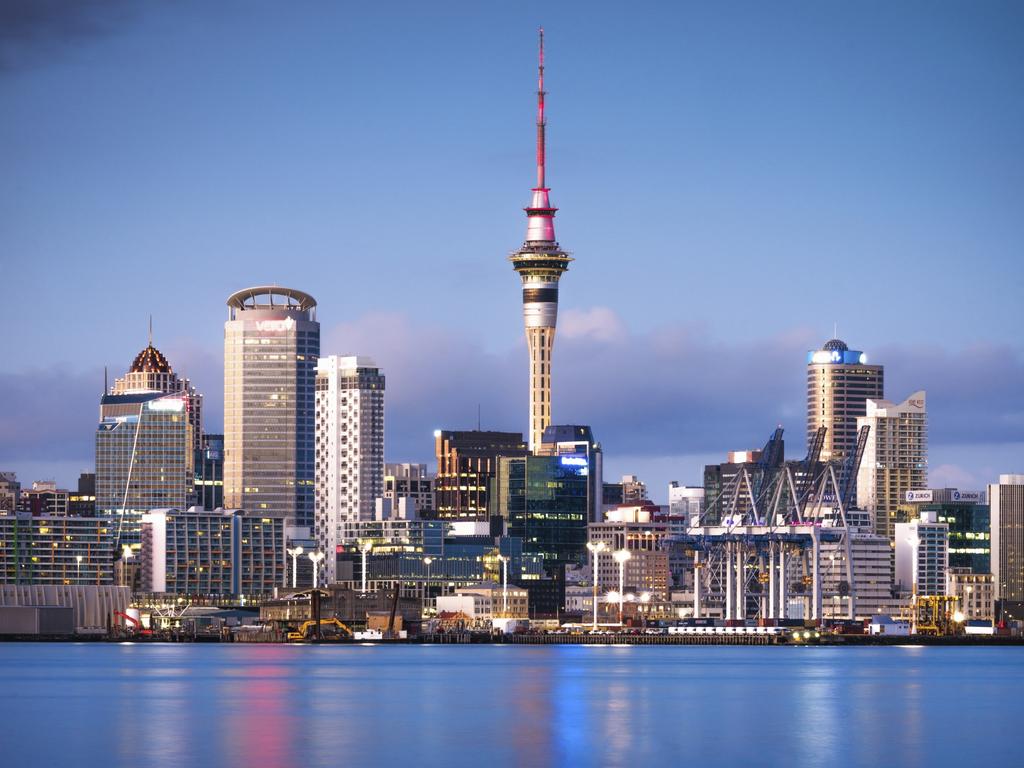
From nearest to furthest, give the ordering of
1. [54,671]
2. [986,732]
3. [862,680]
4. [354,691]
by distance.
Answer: [986,732] < [354,691] < [862,680] < [54,671]

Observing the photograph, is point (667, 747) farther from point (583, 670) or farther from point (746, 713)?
point (583, 670)

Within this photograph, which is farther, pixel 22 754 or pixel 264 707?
pixel 264 707

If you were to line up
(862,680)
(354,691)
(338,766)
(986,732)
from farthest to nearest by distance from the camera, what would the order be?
(862,680)
(354,691)
(986,732)
(338,766)

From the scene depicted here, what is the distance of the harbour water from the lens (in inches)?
4449

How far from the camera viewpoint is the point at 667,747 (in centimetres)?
11788

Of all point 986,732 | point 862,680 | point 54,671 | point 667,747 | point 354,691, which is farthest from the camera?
point 54,671

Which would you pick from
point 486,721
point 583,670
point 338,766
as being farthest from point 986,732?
point 583,670

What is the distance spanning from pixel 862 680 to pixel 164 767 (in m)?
89.6

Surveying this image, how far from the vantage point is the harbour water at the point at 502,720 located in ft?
371

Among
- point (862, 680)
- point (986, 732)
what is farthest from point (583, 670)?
point (986, 732)

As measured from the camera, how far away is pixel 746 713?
14200cm

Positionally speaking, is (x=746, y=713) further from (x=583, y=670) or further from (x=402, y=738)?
(x=583, y=670)

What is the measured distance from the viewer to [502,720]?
436ft

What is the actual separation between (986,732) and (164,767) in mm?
48809
